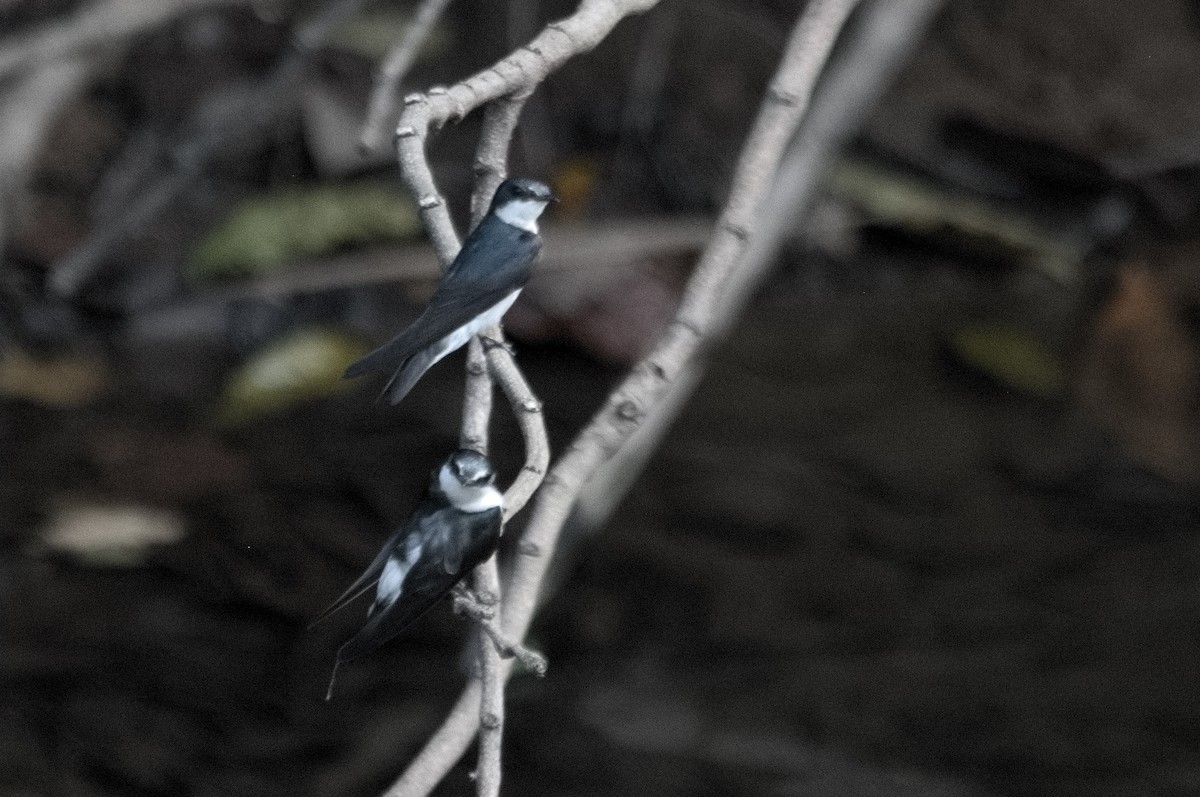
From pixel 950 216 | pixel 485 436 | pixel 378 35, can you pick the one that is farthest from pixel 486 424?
pixel 378 35

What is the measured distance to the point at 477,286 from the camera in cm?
205

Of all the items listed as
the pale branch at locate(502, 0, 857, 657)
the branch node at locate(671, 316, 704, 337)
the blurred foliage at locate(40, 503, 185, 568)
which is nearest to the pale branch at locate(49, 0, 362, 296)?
the blurred foliage at locate(40, 503, 185, 568)

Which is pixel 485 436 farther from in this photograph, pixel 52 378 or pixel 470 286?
pixel 52 378

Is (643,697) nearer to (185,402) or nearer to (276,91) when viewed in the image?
(185,402)

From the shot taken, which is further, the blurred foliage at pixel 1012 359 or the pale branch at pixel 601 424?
the blurred foliage at pixel 1012 359

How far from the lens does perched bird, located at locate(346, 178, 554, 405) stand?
6.55 ft

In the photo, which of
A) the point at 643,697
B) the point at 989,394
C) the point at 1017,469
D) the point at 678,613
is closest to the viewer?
the point at 643,697

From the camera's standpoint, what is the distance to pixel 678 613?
450 cm

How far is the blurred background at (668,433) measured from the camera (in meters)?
4.12

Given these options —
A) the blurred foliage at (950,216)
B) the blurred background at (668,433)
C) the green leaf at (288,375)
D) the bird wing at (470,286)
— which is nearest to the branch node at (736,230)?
the bird wing at (470,286)

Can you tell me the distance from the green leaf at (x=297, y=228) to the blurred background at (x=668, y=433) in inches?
0.6

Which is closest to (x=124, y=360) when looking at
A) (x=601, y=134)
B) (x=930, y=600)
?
(x=601, y=134)

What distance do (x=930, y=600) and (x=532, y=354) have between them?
1.55 metres

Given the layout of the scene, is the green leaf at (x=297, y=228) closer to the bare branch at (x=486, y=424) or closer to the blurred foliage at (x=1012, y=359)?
the blurred foliage at (x=1012, y=359)
